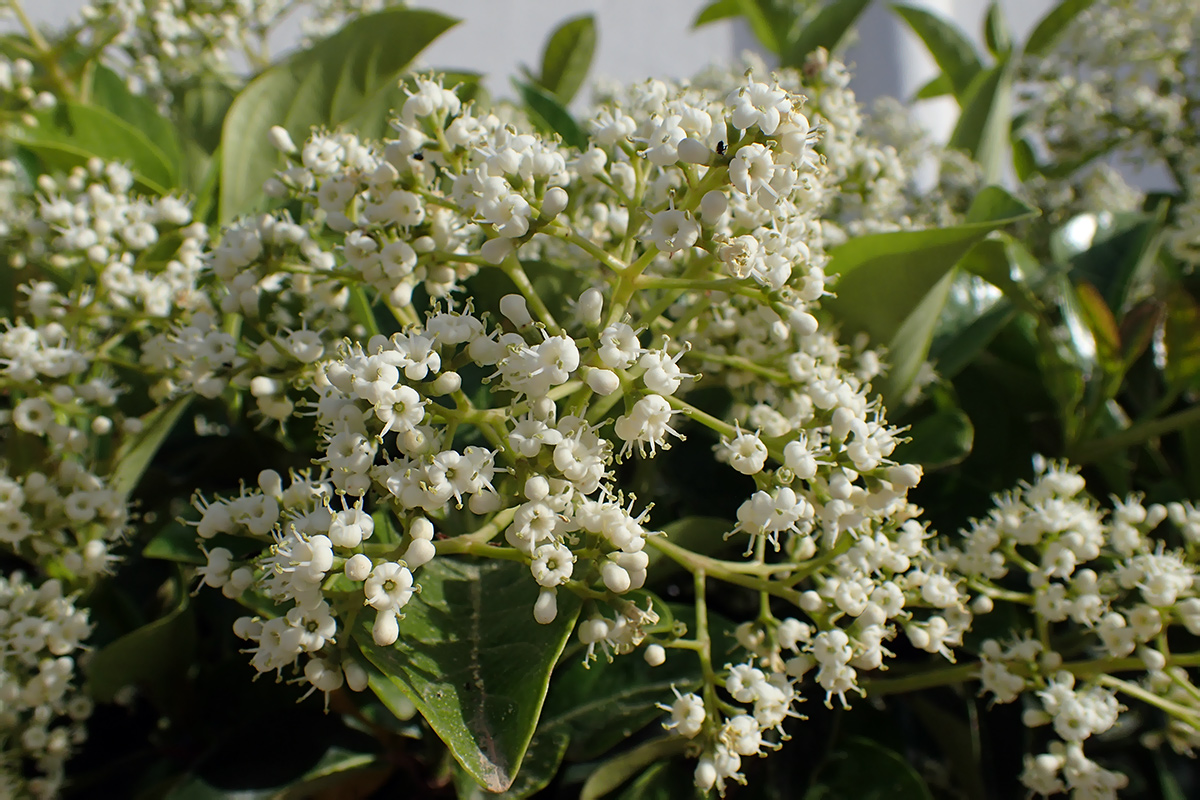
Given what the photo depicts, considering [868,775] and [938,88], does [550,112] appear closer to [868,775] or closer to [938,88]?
[868,775]

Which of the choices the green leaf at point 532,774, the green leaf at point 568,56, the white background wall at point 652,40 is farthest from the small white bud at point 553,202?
the white background wall at point 652,40

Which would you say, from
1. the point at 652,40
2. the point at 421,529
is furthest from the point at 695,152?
the point at 652,40

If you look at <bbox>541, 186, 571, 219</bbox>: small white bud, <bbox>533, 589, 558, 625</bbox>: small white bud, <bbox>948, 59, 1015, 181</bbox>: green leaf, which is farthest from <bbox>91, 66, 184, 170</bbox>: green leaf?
<bbox>948, 59, 1015, 181</bbox>: green leaf

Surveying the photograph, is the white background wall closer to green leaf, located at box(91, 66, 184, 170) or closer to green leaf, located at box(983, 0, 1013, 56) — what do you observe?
green leaf, located at box(983, 0, 1013, 56)

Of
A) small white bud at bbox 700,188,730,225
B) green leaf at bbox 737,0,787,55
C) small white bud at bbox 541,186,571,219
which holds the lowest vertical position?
green leaf at bbox 737,0,787,55

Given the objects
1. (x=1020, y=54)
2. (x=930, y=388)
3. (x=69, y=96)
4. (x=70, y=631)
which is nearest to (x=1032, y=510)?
(x=930, y=388)
